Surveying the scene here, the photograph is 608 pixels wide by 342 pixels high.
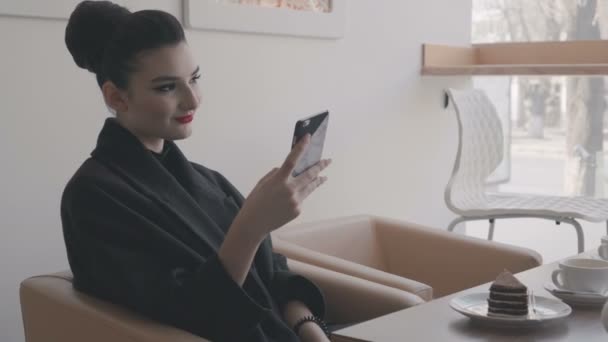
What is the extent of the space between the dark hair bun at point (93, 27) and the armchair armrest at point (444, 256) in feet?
4.12

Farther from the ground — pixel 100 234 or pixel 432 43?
pixel 432 43

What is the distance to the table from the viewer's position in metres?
1.39

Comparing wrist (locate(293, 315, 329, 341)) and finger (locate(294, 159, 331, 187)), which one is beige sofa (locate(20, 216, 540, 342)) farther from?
finger (locate(294, 159, 331, 187))

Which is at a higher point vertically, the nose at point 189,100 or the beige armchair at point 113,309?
the nose at point 189,100

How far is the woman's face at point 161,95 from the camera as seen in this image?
1703 millimetres

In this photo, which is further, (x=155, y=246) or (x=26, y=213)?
(x=26, y=213)

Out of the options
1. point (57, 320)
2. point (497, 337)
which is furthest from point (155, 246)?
point (497, 337)

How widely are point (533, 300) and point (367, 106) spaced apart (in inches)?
70.5

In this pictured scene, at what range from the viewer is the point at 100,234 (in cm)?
160

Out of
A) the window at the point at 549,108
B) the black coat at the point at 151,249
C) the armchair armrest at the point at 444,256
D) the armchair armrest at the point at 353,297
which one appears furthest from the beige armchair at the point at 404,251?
the window at the point at 549,108

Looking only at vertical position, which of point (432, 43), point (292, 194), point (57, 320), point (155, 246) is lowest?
point (57, 320)

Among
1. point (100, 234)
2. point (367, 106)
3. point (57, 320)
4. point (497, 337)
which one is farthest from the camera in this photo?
point (367, 106)

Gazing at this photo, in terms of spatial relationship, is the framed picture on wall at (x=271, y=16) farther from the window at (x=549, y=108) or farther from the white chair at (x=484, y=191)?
the window at (x=549, y=108)

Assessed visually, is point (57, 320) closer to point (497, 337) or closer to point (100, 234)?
point (100, 234)
